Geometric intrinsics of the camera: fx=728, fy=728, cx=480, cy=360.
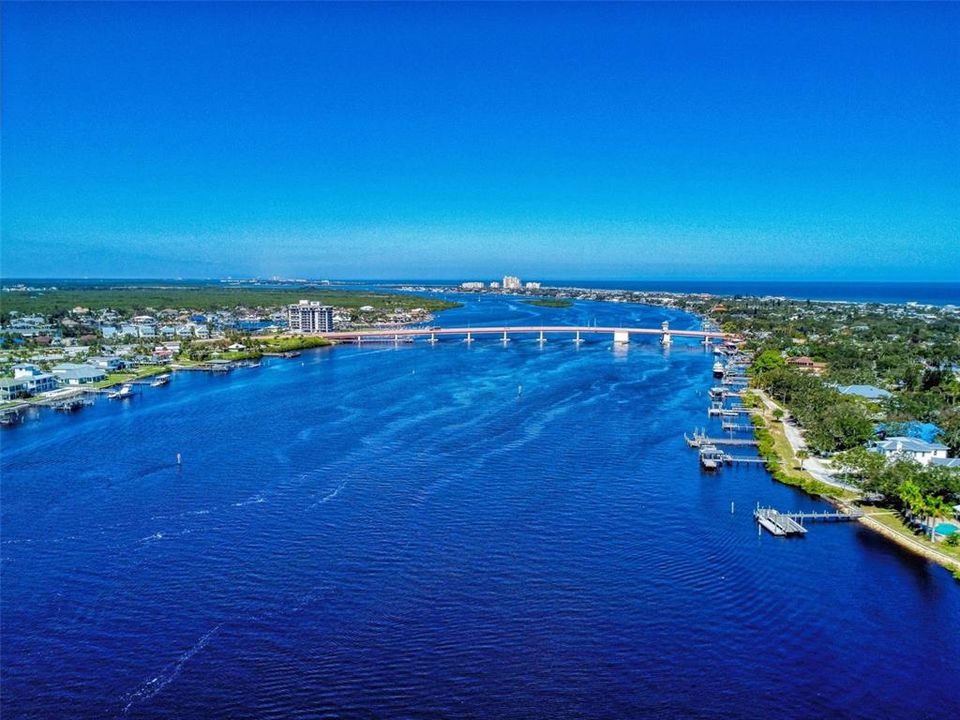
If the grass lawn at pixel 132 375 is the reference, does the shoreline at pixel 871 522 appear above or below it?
below

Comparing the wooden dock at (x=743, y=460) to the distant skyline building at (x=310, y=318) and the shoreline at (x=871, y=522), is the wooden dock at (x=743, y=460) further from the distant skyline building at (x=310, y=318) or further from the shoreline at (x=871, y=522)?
the distant skyline building at (x=310, y=318)

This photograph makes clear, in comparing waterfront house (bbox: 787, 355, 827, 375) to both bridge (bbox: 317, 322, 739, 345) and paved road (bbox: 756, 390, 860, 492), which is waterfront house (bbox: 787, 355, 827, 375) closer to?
paved road (bbox: 756, 390, 860, 492)

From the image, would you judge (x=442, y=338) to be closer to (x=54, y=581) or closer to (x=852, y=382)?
(x=852, y=382)

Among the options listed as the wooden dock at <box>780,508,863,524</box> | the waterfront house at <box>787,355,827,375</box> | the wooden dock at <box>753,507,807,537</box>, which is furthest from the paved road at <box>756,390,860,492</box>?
the waterfront house at <box>787,355,827,375</box>

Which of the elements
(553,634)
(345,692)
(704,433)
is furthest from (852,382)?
(345,692)

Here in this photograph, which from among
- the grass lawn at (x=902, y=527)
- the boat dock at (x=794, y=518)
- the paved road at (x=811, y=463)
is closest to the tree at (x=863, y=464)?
the paved road at (x=811, y=463)

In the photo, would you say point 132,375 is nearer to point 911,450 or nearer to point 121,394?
point 121,394
